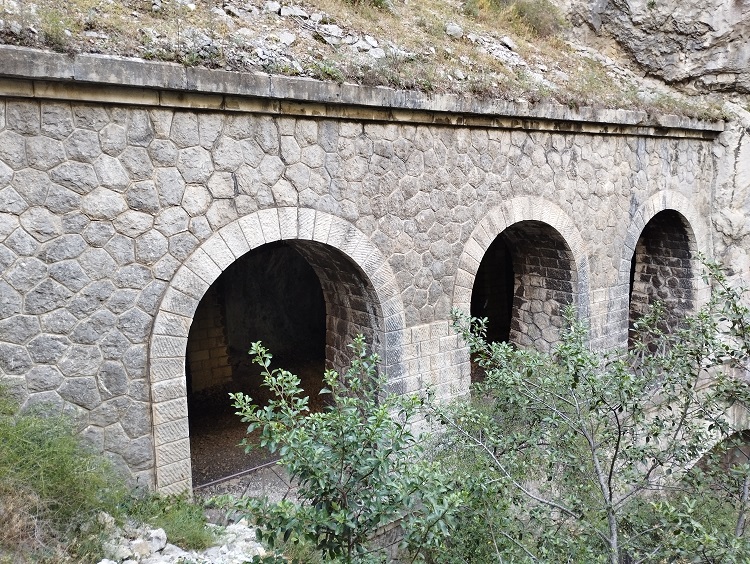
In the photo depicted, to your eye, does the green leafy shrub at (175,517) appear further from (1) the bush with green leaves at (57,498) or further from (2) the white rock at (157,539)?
(2) the white rock at (157,539)

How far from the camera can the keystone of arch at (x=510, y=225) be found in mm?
6176

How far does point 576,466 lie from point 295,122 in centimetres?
328

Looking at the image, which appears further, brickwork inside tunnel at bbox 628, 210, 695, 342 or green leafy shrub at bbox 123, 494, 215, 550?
brickwork inside tunnel at bbox 628, 210, 695, 342

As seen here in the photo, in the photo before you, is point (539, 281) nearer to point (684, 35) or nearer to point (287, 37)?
point (287, 37)

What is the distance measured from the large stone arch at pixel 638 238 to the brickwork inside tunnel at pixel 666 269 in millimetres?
91

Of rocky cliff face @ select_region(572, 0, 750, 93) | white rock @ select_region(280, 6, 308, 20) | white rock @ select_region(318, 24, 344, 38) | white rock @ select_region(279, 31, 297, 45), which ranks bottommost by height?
white rock @ select_region(279, 31, 297, 45)

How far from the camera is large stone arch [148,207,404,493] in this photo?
428 centimetres

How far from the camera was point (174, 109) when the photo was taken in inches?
169

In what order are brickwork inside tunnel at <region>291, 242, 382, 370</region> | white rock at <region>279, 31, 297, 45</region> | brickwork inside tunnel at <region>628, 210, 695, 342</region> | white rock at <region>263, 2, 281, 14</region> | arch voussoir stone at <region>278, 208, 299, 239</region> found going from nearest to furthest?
arch voussoir stone at <region>278, 208, 299, 239</region>
white rock at <region>279, 31, 297, 45</region>
brickwork inside tunnel at <region>291, 242, 382, 370</region>
white rock at <region>263, 2, 281, 14</region>
brickwork inside tunnel at <region>628, 210, 695, 342</region>

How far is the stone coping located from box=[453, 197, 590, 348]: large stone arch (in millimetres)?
865

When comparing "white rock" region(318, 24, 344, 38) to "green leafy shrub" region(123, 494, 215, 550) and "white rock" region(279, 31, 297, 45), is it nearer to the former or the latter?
"white rock" region(279, 31, 297, 45)

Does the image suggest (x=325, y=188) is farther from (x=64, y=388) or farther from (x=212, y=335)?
(x=212, y=335)

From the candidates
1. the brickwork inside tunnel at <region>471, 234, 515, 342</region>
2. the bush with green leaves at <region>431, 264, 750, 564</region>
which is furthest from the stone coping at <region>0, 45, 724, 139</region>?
the brickwork inside tunnel at <region>471, 234, 515, 342</region>

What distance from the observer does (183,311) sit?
437cm
